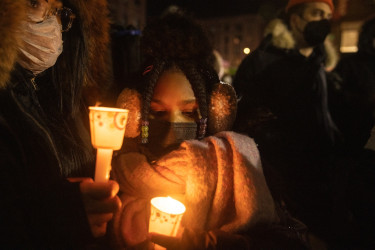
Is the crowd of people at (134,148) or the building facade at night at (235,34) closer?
the crowd of people at (134,148)

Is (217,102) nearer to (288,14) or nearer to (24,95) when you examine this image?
(24,95)

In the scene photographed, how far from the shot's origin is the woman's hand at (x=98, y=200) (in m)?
1.44

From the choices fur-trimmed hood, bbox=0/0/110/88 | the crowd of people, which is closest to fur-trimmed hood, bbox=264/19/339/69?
the crowd of people

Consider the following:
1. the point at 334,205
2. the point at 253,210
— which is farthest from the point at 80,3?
the point at 334,205

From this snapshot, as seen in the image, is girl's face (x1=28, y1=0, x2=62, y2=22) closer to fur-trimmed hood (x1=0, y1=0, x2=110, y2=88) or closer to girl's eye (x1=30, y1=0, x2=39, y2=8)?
girl's eye (x1=30, y1=0, x2=39, y2=8)

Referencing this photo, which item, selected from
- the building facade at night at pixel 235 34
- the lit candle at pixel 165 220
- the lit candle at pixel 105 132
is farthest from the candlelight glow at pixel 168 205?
the building facade at night at pixel 235 34

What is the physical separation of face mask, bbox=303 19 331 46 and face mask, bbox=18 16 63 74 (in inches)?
114

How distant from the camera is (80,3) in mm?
2078

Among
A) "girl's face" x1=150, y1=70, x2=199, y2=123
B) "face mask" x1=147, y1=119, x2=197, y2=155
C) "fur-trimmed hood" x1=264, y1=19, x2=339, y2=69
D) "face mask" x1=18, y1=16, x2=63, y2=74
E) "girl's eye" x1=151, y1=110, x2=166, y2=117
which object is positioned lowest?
"face mask" x1=147, y1=119, x2=197, y2=155

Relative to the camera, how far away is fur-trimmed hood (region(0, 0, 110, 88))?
4.40ft

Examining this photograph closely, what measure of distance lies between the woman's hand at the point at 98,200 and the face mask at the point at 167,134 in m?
0.52

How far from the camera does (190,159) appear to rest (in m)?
1.70

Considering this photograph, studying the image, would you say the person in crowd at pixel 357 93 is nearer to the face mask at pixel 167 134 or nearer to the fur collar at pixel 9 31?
the face mask at pixel 167 134

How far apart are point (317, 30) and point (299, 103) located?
919 mm
